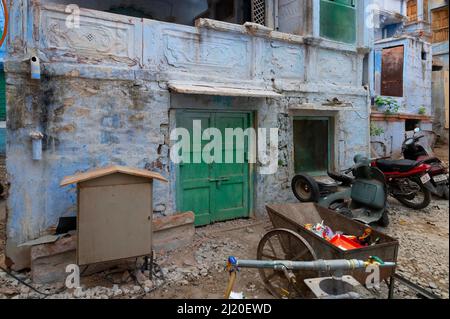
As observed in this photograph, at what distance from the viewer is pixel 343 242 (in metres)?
3.73

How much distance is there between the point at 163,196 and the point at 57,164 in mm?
1656

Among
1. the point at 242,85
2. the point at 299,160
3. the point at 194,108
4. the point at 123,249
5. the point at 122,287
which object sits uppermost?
the point at 242,85

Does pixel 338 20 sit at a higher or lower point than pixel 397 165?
higher

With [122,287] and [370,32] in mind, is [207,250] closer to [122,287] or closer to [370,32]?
[122,287]

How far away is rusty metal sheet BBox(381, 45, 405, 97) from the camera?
521 inches

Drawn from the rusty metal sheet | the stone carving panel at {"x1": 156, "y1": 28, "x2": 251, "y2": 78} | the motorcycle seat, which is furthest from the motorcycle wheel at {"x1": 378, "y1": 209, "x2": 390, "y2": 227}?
the rusty metal sheet

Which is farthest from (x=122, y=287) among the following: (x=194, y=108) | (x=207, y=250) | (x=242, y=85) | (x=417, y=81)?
(x=417, y=81)

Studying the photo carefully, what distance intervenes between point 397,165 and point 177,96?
15.3 ft

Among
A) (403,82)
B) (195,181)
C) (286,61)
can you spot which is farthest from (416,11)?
(195,181)

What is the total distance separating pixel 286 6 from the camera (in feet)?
23.6

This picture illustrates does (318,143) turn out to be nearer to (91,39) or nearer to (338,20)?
(338,20)

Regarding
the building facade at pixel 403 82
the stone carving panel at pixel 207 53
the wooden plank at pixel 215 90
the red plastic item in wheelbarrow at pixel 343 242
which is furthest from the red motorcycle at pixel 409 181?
the building facade at pixel 403 82

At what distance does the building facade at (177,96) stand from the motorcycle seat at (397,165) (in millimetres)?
985

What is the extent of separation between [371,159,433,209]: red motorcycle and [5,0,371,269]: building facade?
1.15 meters
